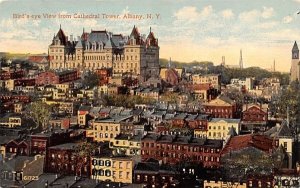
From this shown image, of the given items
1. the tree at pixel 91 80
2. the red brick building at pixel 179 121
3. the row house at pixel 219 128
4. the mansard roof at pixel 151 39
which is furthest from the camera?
the tree at pixel 91 80

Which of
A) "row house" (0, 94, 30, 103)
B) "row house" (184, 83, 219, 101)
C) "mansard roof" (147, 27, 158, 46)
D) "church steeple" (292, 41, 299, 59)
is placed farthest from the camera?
"row house" (184, 83, 219, 101)

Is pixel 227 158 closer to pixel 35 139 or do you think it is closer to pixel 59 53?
pixel 35 139

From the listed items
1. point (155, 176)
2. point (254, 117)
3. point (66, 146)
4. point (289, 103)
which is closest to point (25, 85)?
point (66, 146)

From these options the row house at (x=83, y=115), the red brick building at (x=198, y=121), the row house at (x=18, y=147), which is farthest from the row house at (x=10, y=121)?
the red brick building at (x=198, y=121)

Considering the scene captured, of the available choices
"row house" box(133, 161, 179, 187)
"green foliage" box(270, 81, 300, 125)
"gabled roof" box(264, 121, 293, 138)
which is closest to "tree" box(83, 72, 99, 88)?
"row house" box(133, 161, 179, 187)

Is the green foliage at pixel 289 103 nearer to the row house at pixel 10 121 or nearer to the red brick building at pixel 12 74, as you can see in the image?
the row house at pixel 10 121

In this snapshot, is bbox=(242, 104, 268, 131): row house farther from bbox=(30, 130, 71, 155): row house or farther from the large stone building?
bbox=(30, 130, 71, 155): row house

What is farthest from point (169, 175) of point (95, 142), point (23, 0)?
point (23, 0)
